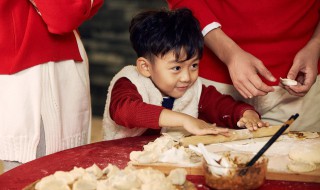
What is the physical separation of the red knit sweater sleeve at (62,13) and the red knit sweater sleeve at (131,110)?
36 cm

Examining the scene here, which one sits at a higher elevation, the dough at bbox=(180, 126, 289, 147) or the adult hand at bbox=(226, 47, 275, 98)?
the adult hand at bbox=(226, 47, 275, 98)

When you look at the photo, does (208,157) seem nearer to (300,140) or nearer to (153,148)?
(153,148)

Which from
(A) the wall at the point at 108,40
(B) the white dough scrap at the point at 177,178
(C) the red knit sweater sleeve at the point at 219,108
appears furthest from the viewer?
(A) the wall at the point at 108,40

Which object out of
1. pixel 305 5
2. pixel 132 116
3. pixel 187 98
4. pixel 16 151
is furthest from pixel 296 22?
pixel 16 151

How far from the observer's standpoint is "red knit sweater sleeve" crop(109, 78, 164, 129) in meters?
2.10

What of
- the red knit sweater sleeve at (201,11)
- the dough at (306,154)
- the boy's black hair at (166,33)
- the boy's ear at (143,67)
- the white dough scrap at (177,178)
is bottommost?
the dough at (306,154)

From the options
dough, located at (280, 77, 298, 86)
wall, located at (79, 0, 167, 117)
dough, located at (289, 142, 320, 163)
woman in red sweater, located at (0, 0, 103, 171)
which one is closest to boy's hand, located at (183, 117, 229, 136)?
dough, located at (289, 142, 320, 163)

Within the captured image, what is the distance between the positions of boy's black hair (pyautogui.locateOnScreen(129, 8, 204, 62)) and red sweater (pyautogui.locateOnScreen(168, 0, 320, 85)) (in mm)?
149

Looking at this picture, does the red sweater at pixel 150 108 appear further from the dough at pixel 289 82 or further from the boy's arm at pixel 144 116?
the dough at pixel 289 82

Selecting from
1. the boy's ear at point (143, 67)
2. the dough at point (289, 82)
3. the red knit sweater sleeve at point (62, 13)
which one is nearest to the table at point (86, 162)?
the boy's ear at point (143, 67)

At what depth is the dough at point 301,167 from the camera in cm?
167

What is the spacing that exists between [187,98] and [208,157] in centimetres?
79

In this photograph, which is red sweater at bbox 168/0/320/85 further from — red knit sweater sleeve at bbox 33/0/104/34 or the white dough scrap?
the white dough scrap

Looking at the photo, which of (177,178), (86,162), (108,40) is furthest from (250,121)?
(108,40)
